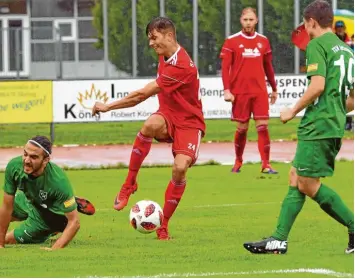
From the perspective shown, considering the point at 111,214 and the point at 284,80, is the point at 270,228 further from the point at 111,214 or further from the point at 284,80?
the point at 284,80

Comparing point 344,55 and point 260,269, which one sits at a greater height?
point 344,55

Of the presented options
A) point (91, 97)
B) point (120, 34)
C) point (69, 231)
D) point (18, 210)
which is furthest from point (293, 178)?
point (120, 34)

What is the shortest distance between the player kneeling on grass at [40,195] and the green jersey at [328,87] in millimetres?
2267

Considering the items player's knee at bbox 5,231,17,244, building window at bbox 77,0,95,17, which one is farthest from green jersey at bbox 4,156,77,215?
building window at bbox 77,0,95,17

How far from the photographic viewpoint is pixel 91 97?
26.1 meters

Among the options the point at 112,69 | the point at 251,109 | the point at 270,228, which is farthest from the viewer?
the point at 112,69

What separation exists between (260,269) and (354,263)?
2.50 feet

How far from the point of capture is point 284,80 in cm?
2739

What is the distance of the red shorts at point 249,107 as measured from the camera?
63.5 feet

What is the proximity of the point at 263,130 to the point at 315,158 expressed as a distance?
9179 millimetres

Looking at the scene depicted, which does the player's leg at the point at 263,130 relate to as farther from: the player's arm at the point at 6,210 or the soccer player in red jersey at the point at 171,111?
the player's arm at the point at 6,210

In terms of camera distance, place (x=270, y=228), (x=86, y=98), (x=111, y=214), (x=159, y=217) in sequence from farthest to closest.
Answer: (x=86, y=98) → (x=111, y=214) → (x=270, y=228) → (x=159, y=217)

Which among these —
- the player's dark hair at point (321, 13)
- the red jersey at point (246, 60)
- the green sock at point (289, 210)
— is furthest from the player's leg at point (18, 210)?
the red jersey at point (246, 60)

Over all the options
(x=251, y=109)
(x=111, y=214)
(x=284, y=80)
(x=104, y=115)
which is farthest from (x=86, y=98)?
(x=111, y=214)
